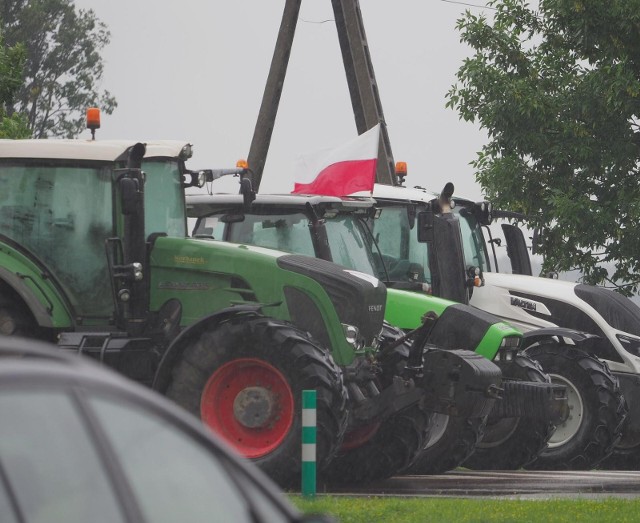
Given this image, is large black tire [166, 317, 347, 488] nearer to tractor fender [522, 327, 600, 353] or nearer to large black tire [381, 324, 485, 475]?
large black tire [381, 324, 485, 475]

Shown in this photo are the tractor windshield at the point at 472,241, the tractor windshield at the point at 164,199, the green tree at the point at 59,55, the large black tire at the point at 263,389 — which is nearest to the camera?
the large black tire at the point at 263,389

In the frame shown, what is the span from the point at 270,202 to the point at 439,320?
6.53ft

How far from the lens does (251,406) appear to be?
11.9m

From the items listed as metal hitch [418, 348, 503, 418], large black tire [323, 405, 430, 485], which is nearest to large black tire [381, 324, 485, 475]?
large black tire [323, 405, 430, 485]

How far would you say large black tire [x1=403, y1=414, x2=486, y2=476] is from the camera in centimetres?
1434

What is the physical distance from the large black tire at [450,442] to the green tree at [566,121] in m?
13.2

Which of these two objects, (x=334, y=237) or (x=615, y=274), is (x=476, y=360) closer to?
(x=334, y=237)

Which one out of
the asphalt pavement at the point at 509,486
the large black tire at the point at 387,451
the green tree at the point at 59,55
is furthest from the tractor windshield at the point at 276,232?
the green tree at the point at 59,55

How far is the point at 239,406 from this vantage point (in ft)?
39.1

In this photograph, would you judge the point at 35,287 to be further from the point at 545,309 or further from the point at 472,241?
the point at 472,241

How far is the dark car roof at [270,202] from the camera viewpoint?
620 inches

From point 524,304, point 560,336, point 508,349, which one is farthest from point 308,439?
point 524,304

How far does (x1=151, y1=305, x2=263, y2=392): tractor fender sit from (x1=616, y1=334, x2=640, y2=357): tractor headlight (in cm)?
683

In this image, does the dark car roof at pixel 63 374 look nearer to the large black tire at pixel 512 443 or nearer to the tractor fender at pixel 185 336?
the tractor fender at pixel 185 336
